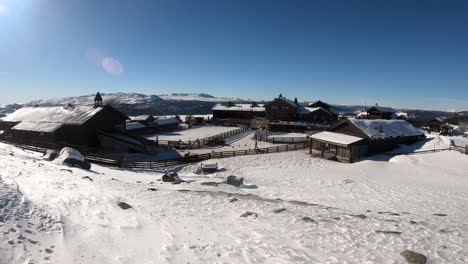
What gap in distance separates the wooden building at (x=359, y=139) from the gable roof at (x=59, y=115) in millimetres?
28445

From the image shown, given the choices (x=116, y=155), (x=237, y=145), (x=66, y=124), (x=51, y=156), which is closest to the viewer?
(x=51, y=156)

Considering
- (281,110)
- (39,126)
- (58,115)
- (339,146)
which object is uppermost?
(281,110)

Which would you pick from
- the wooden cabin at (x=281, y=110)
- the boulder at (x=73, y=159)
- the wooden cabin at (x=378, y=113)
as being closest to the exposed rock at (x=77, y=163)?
the boulder at (x=73, y=159)

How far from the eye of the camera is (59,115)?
37.8 meters

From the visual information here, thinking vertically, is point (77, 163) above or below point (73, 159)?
below

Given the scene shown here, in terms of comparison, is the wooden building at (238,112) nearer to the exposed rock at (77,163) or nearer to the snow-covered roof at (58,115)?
the snow-covered roof at (58,115)

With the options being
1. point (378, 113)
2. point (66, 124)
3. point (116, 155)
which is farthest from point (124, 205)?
point (378, 113)

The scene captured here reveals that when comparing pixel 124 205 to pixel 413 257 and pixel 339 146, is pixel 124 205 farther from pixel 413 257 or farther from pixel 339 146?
pixel 339 146

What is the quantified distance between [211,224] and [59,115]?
116 feet

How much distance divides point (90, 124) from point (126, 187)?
2256 cm

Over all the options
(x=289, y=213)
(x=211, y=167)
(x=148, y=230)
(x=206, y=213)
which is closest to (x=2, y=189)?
(x=148, y=230)

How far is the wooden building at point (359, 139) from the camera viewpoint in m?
33.8

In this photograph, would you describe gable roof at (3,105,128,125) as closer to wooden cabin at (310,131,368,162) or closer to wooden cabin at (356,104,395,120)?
wooden cabin at (310,131,368,162)

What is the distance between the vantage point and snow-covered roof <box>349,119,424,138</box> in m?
35.3
